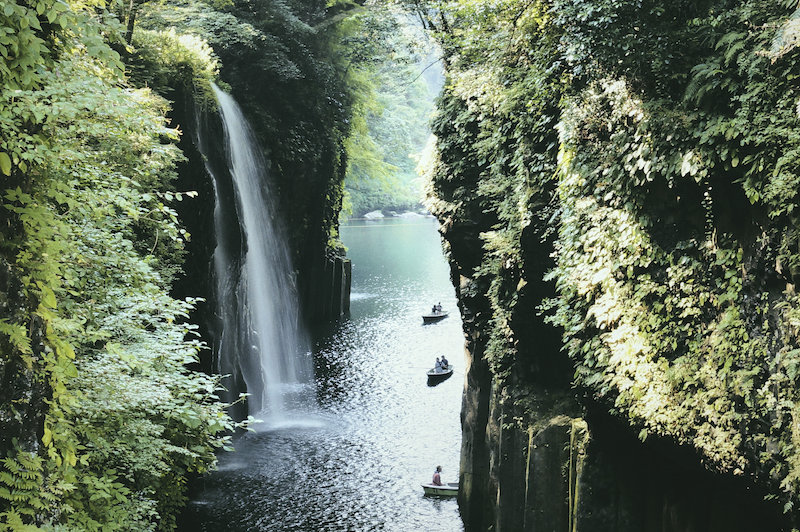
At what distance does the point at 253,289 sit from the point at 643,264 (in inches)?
747

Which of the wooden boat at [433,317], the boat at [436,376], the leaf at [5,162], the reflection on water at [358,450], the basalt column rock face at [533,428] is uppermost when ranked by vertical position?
the leaf at [5,162]

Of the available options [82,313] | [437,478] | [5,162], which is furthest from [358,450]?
[5,162]

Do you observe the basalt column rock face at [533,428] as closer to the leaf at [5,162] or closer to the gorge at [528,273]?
the gorge at [528,273]

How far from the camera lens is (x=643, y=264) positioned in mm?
8422

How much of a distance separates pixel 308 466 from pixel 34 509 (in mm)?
14058

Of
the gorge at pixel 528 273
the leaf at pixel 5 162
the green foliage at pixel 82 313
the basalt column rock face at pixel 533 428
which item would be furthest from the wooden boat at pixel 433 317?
the leaf at pixel 5 162

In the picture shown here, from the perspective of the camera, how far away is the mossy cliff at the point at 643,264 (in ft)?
21.0

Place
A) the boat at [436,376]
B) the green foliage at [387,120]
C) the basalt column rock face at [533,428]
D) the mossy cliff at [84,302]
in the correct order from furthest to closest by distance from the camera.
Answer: the green foliage at [387,120] → the boat at [436,376] → the basalt column rock face at [533,428] → the mossy cliff at [84,302]

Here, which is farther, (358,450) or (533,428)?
(358,450)

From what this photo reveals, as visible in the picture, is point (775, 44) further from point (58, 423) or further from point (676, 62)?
point (58, 423)

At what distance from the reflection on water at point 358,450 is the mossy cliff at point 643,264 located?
4.40 metres

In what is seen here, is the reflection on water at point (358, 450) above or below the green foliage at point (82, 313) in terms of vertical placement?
below

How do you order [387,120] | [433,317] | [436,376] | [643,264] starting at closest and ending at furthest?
[643,264] → [436,376] → [433,317] → [387,120]

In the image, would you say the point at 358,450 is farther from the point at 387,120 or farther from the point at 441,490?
the point at 387,120
